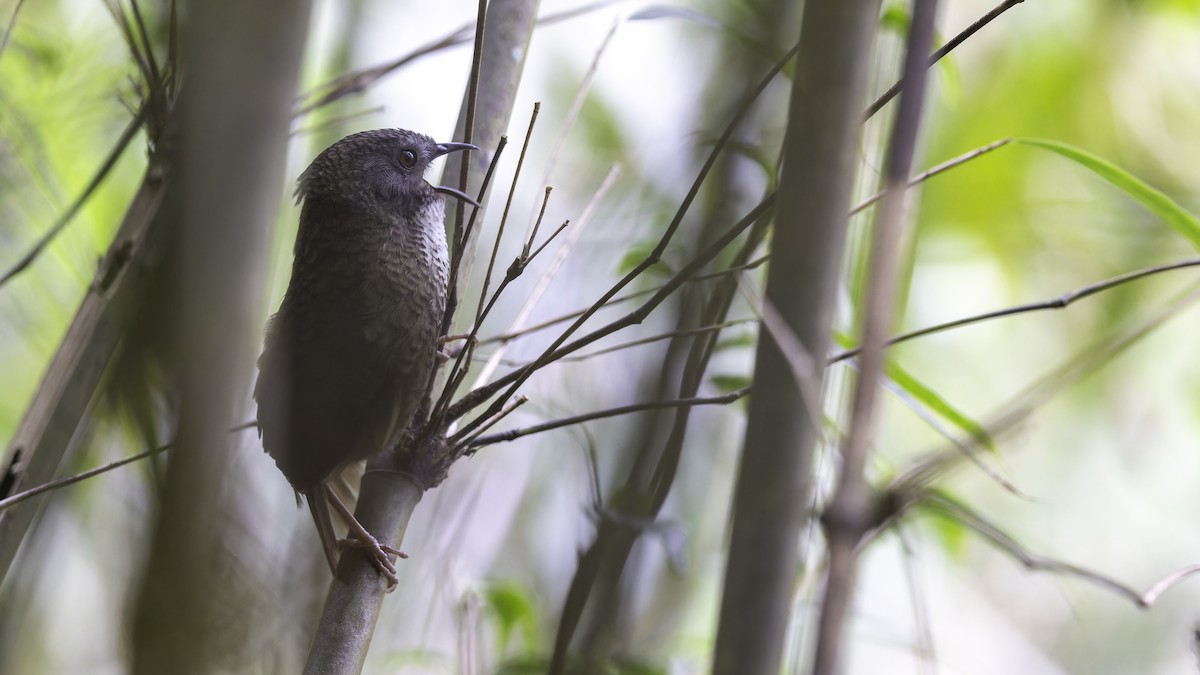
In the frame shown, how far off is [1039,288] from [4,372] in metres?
5.46

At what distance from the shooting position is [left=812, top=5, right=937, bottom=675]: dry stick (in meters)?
0.59

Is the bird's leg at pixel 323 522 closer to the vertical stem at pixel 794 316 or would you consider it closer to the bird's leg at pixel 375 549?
the bird's leg at pixel 375 549

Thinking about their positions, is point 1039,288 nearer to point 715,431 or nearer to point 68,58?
point 715,431

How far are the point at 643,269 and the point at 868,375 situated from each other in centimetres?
76

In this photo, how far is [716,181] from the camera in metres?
1.65

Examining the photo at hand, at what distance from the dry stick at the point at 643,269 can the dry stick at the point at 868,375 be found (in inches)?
18.4

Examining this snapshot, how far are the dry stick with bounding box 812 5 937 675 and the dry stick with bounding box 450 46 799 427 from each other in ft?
1.53

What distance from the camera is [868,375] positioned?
0.60 m

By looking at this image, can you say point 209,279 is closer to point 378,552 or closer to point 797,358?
point 797,358

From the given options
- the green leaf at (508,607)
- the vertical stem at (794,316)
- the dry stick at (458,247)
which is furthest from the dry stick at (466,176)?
the vertical stem at (794,316)

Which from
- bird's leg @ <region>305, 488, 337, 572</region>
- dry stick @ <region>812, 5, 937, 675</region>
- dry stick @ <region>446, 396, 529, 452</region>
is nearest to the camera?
dry stick @ <region>812, 5, 937, 675</region>

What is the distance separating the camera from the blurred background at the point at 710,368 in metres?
1.81

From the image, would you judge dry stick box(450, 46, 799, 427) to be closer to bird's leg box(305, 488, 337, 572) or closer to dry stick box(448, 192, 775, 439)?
dry stick box(448, 192, 775, 439)

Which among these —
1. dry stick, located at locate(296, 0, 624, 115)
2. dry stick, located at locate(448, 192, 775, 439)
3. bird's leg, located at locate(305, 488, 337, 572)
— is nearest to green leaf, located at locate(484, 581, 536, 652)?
bird's leg, located at locate(305, 488, 337, 572)
